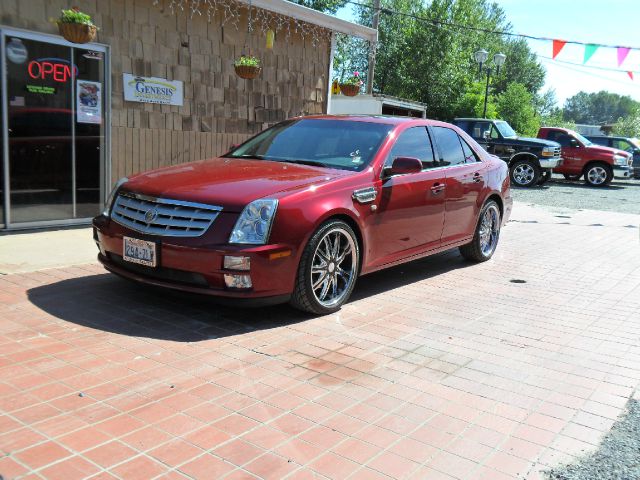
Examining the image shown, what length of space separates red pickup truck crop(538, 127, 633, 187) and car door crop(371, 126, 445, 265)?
643 inches

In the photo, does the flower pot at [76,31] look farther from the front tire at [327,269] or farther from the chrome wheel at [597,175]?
the chrome wheel at [597,175]

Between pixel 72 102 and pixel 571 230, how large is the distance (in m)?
8.37

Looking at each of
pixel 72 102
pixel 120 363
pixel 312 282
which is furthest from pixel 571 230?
pixel 120 363

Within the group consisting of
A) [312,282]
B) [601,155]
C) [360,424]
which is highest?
[601,155]

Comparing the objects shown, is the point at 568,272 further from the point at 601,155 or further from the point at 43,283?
the point at 601,155

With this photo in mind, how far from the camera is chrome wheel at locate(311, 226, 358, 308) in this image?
499 cm

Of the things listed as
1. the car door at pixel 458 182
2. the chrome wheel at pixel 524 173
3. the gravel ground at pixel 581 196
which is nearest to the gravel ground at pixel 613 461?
the car door at pixel 458 182

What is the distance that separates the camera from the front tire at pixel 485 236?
7516mm

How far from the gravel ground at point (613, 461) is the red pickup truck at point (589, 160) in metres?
19.2

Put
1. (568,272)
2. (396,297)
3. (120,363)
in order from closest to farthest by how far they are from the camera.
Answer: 1. (120,363)
2. (396,297)
3. (568,272)

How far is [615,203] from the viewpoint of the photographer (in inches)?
644

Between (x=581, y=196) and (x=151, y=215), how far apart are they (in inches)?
617

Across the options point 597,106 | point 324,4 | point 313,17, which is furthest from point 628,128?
point 597,106

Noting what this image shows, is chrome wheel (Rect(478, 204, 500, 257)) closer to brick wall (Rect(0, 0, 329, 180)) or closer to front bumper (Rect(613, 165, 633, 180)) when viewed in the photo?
brick wall (Rect(0, 0, 329, 180))
